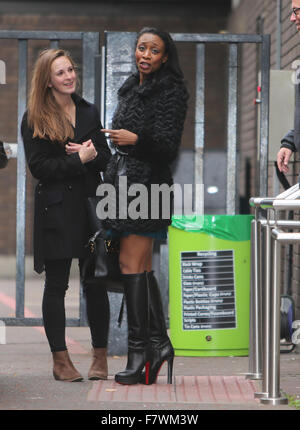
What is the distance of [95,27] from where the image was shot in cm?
1334

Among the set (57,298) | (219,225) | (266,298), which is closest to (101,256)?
(57,298)

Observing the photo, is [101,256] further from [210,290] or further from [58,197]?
[210,290]

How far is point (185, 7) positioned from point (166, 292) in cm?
667

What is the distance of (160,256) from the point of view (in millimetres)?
7434

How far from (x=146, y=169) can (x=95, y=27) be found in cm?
888

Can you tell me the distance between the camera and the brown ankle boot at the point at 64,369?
197 inches

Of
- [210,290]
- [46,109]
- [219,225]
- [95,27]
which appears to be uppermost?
[95,27]

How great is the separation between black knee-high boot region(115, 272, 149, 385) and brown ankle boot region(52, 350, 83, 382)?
11.0 inches

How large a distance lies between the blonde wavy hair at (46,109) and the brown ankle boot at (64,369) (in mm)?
1116

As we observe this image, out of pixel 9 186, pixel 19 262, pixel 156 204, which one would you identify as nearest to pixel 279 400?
pixel 156 204

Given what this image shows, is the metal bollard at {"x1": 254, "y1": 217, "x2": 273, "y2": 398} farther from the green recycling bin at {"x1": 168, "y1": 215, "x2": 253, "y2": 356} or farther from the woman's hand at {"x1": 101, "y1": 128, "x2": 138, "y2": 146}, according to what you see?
the green recycling bin at {"x1": 168, "y1": 215, "x2": 253, "y2": 356}

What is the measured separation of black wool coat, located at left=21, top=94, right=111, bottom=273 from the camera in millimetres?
4922
